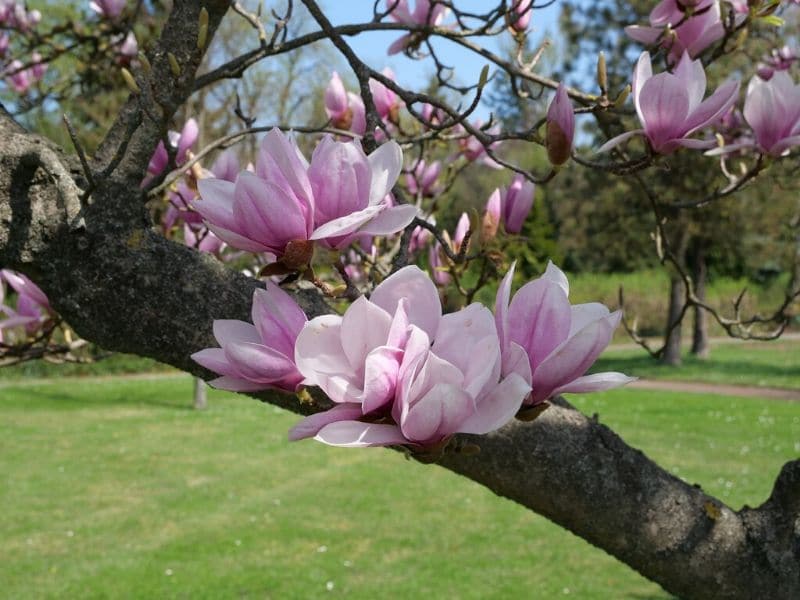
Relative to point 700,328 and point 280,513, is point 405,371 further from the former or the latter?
point 700,328

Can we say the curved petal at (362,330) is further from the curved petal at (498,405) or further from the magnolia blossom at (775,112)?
the magnolia blossom at (775,112)

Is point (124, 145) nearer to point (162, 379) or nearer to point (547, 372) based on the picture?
point (547, 372)

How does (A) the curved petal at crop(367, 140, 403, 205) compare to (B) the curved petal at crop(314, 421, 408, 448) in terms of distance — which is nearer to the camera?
(B) the curved petal at crop(314, 421, 408, 448)

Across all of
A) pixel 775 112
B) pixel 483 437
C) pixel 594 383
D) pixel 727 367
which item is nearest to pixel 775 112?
pixel 775 112

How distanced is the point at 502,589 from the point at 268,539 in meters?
Answer: 1.62

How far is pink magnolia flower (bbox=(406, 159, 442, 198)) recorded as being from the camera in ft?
7.78

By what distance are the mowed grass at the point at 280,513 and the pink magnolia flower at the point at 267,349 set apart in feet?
13.5

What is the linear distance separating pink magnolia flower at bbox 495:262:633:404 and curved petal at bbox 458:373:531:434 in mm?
37

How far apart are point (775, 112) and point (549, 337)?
31.3 inches

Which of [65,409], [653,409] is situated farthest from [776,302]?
[65,409]

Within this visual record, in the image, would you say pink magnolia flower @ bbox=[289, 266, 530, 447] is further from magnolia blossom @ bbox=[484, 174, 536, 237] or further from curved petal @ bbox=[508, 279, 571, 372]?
magnolia blossom @ bbox=[484, 174, 536, 237]

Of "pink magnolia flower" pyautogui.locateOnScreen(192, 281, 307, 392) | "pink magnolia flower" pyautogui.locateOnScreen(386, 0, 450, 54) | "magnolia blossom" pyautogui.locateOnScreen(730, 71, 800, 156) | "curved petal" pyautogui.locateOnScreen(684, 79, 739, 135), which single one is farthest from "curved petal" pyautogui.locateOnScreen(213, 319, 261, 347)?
"pink magnolia flower" pyautogui.locateOnScreen(386, 0, 450, 54)

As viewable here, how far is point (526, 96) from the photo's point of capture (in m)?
Answer: 1.85

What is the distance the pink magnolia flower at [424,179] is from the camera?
2371mm
